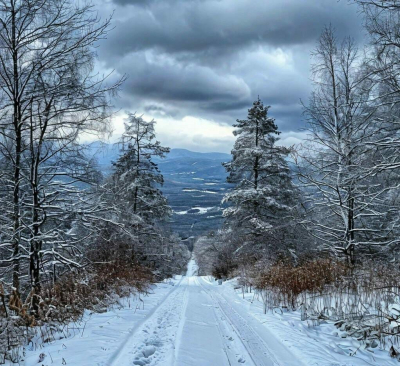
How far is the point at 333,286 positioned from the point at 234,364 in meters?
3.97

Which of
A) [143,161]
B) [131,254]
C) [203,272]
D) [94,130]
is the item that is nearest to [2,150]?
[94,130]

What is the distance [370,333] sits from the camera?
4738 mm

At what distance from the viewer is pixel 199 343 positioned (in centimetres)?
493

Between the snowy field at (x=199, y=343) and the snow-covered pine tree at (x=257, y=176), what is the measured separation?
10665 mm

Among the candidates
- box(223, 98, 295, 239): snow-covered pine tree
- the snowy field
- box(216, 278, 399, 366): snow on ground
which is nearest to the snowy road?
the snowy field

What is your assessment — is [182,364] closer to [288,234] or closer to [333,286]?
[333,286]

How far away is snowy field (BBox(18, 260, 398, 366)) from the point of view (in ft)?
13.3

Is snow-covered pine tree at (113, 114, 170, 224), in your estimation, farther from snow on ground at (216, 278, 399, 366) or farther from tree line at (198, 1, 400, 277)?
snow on ground at (216, 278, 399, 366)

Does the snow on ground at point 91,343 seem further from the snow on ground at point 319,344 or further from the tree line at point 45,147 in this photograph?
the snow on ground at point 319,344

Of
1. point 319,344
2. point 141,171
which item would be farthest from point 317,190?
point 141,171

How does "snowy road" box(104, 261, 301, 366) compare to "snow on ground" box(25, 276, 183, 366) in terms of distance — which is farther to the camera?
"snowy road" box(104, 261, 301, 366)

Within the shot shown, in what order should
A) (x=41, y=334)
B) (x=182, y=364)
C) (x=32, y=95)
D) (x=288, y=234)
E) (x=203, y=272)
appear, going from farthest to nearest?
(x=203, y=272) < (x=288, y=234) < (x=32, y=95) < (x=41, y=334) < (x=182, y=364)

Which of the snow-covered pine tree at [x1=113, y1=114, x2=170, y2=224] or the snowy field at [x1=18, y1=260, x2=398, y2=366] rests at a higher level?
the snow-covered pine tree at [x1=113, y1=114, x2=170, y2=224]

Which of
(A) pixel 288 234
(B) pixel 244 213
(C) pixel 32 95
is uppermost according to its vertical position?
(C) pixel 32 95
